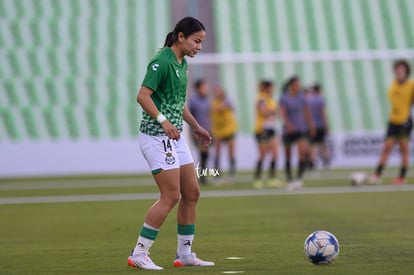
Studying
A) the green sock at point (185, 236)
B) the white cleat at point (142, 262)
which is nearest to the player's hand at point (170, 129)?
the green sock at point (185, 236)

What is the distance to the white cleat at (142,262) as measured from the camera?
9.35m

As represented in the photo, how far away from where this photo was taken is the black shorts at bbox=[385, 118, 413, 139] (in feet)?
70.2

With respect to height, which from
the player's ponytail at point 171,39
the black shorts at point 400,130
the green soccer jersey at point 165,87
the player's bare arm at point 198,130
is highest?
the player's ponytail at point 171,39

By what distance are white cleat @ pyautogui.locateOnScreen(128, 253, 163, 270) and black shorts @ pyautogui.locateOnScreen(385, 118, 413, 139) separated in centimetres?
1280

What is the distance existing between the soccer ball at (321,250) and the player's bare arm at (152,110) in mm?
1577

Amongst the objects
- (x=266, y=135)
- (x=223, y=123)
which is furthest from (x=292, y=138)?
(x=223, y=123)

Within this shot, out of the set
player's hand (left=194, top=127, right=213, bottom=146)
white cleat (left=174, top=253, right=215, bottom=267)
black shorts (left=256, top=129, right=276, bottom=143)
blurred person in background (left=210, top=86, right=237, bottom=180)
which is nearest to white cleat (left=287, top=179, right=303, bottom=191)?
black shorts (left=256, top=129, right=276, bottom=143)

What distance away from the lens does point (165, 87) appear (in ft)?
30.8

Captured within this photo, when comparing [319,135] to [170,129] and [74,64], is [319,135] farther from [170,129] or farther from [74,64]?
[170,129]

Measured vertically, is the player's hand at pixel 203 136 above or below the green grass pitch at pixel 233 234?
above

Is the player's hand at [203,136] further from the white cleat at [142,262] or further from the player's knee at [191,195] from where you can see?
the white cleat at [142,262]

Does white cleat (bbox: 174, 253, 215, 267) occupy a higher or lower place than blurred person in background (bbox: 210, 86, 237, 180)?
higher

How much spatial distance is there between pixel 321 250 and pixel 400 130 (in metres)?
12.4

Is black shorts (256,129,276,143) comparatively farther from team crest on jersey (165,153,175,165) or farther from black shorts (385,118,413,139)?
team crest on jersey (165,153,175,165)
